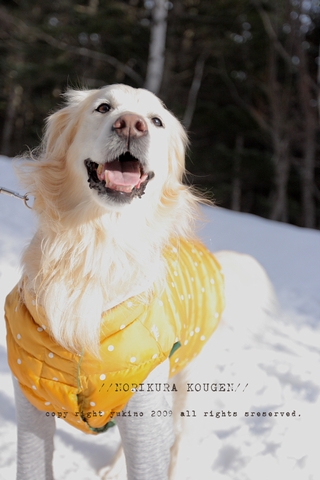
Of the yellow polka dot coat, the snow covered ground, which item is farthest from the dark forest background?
the yellow polka dot coat

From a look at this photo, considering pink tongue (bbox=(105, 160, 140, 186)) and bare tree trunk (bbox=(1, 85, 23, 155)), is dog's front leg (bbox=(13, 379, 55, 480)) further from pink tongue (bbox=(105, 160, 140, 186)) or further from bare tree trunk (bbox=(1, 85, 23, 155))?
bare tree trunk (bbox=(1, 85, 23, 155))

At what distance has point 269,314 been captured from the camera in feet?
7.80

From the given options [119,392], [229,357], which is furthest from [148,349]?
[229,357]

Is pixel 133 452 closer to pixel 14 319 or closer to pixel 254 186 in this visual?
pixel 14 319

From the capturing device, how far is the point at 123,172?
1.45 metres

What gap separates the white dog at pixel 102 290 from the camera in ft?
4.42

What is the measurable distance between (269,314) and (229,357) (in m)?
0.58

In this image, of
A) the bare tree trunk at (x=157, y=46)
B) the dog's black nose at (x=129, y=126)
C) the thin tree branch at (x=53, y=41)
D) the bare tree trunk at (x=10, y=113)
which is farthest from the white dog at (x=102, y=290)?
the bare tree trunk at (x=10, y=113)

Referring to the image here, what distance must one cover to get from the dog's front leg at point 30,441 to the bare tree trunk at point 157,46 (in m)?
7.38

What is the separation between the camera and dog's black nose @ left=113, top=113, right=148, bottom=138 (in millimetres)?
1370

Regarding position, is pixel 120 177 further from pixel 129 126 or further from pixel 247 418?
pixel 247 418

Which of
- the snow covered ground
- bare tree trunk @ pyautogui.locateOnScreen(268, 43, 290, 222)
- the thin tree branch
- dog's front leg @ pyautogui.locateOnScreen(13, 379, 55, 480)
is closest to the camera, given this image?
dog's front leg @ pyautogui.locateOnScreen(13, 379, 55, 480)

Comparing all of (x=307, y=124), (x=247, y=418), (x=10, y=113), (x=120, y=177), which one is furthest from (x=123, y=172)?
(x=10, y=113)

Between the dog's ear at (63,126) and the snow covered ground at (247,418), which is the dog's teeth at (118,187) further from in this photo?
the snow covered ground at (247,418)
